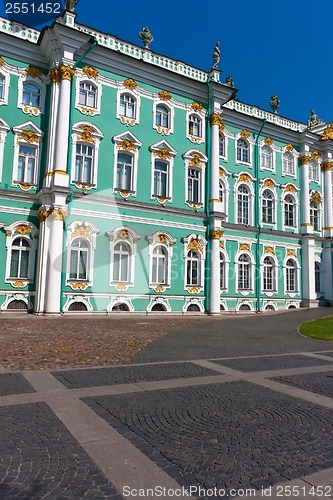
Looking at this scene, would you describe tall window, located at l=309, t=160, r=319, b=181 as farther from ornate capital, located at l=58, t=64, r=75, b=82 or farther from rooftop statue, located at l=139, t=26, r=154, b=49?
ornate capital, located at l=58, t=64, r=75, b=82

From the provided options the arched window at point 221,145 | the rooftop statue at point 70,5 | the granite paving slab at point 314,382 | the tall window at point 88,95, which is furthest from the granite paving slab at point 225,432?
the arched window at point 221,145

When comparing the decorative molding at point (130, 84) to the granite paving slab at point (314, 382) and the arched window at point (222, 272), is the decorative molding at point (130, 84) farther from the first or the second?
the granite paving slab at point (314, 382)

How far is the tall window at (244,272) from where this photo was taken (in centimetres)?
2931

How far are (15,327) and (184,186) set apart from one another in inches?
599

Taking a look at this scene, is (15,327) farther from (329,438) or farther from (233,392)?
(329,438)

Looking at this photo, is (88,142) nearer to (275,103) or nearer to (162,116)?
(162,116)

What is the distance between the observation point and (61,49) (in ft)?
73.1

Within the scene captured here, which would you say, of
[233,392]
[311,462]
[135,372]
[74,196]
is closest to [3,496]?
[311,462]

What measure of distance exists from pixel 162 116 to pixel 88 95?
516 cm

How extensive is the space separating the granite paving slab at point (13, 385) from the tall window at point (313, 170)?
108 ft

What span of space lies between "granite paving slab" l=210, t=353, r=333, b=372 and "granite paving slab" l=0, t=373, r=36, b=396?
423 centimetres

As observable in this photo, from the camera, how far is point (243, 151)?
102 feet

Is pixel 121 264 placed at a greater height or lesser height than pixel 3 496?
greater

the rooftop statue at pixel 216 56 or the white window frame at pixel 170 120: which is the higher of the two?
the rooftop statue at pixel 216 56
